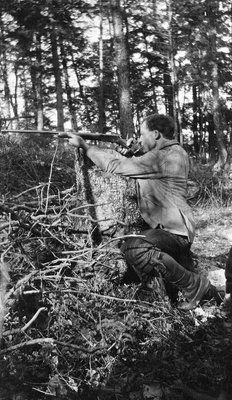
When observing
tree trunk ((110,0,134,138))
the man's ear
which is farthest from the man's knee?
tree trunk ((110,0,134,138))

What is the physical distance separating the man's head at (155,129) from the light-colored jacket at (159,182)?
137 mm

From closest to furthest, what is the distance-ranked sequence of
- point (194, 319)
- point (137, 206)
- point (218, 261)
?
point (194, 319) < point (137, 206) < point (218, 261)

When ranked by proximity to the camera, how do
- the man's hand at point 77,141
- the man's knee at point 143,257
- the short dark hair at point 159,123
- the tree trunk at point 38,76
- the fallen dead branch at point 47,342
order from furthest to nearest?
the tree trunk at point 38,76 < the short dark hair at point 159,123 < the man's hand at point 77,141 < the man's knee at point 143,257 < the fallen dead branch at point 47,342

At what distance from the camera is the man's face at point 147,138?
4664 mm

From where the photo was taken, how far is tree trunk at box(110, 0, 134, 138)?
35.9 ft

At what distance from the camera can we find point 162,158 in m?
4.50

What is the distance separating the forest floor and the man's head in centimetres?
124

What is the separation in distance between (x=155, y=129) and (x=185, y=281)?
160cm

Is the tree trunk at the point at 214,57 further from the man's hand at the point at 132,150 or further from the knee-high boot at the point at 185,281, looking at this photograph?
the knee-high boot at the point at 185,281

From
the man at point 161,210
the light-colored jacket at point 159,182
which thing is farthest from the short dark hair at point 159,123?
the light-colored jacket at point 159,182

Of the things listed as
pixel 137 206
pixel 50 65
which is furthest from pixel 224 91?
pixel 137 206

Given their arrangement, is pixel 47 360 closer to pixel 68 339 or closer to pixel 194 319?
pixel 68 339

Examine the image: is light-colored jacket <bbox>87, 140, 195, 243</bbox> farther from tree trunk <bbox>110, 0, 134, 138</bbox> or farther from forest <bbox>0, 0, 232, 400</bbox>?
tree trunk <bbox>110, 0, 134, 138</bbox>

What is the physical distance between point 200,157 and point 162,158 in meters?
8.83
